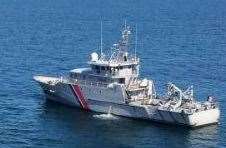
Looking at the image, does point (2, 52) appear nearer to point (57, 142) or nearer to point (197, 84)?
point (197, 84)

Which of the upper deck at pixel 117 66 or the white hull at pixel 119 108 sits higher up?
the upper deck at pixel 117 66

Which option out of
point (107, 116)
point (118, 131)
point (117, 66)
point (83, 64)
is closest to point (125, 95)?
point (107, 116)

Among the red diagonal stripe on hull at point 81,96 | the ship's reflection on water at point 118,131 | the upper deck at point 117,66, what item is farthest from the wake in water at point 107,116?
the upper deck at point 117,66

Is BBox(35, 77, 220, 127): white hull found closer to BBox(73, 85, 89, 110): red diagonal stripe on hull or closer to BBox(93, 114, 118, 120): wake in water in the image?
BBox(73, 85, 89, 110): red diagonal stripe on hull

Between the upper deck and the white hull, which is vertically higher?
the upper deck

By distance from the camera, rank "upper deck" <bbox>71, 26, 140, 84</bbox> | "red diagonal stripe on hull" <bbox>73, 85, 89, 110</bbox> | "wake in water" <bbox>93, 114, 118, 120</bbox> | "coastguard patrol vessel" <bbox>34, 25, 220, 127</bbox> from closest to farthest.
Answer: "coastguard patrol vessel" <bbox>34, 25, 220, 127</bbox> < "wake in water" <bbox>93, 114, 118, 120</bbox> < "upper deck" <bbox>71, 26, 140, 84</bbox> < "red diagonal stripe on hull" <bbox>73, 85, 89, 110</bbox>

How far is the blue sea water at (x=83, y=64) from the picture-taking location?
85938 mm

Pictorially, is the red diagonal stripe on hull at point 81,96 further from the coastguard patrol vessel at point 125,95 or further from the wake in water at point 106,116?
the wake in water at point 106,116

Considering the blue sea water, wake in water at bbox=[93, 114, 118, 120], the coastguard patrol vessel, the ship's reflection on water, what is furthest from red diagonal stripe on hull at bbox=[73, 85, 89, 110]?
wake in water at bbox=[93, 114, 118, 120]

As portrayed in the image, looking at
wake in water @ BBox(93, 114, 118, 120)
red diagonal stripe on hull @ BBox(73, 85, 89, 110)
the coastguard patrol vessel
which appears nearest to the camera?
the coastguard patrol vessel

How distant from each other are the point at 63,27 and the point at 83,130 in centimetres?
10202

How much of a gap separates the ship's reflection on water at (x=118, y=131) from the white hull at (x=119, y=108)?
0.76 meters

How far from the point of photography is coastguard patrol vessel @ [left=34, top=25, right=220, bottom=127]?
300ft

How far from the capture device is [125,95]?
95312 mm
